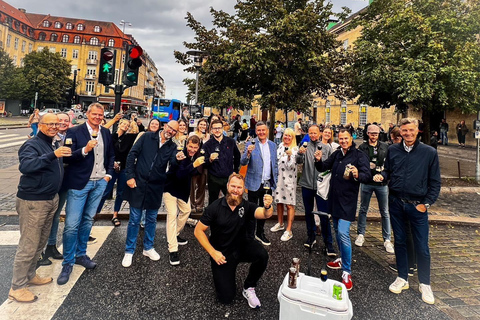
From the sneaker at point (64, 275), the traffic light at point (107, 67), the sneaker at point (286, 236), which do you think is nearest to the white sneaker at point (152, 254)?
the sneaker at point (64, 275)

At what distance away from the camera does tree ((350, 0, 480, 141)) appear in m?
10.3

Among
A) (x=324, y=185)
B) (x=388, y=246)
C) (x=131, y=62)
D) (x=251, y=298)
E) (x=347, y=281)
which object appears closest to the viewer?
(x=251, y=298)

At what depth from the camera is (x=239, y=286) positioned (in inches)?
135

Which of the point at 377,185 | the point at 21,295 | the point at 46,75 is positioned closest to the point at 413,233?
the point at 377,185

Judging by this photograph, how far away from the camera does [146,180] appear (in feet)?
13.1

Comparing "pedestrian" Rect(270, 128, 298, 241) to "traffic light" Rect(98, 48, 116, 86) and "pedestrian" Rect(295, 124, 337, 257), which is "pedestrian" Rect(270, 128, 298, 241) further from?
"traffic light" Rect(98, 48, 116, 86)

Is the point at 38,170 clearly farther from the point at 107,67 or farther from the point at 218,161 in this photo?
the point at 107,67

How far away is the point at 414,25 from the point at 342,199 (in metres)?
10.8

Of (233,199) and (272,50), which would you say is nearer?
(233,199)

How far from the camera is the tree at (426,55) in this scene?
1033 centimetres

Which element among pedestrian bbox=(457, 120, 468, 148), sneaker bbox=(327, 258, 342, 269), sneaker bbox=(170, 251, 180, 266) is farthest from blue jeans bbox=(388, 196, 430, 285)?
pedestrian bbox=(457, 120, 468, 148)

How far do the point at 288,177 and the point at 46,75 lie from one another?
5607 cm

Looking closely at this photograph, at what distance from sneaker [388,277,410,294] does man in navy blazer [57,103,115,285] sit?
4.06 meters

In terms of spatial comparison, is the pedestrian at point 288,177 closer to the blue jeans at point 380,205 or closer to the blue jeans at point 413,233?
the blue jeans at point 380,205
